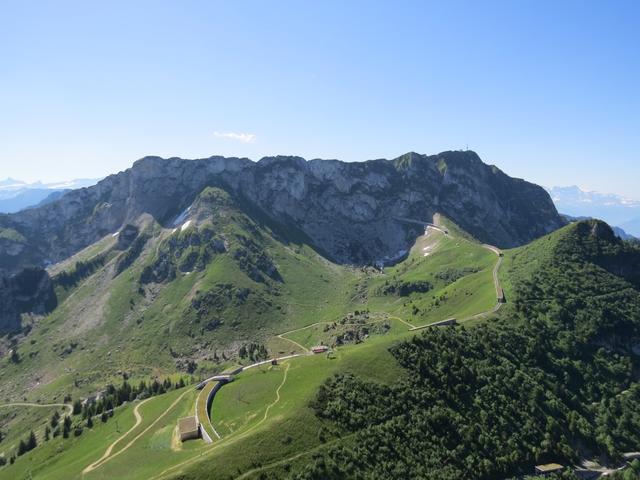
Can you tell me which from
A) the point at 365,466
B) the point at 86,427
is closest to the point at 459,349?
the point at 365,466

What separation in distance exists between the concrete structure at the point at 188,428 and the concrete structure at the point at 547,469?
3091 inches

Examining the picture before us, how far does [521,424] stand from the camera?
118 metres

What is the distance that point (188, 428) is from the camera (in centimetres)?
11162

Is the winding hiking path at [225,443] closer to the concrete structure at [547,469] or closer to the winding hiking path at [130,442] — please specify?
the winding hiking path at [130,442]

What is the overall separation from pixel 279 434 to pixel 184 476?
20.6 metres

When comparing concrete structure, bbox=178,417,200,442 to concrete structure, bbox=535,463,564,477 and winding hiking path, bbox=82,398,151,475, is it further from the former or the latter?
concrete structure, bbox=535,463,564,477

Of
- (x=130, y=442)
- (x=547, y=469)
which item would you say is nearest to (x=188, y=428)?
(x=130, y=442)

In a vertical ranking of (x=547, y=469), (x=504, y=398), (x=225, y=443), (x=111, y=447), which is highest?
(x=225, y=443)

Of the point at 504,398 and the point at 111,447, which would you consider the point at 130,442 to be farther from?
the point at 504,398

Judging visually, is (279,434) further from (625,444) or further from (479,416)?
(625,444)

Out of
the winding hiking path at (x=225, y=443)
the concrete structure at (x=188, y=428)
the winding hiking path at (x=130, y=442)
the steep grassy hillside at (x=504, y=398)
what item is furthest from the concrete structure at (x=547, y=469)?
the winding hiking path at (x=130, y=442)

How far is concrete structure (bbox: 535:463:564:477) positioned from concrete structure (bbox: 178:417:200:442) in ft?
258

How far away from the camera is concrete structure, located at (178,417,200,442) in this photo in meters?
109

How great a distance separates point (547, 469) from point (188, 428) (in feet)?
274
